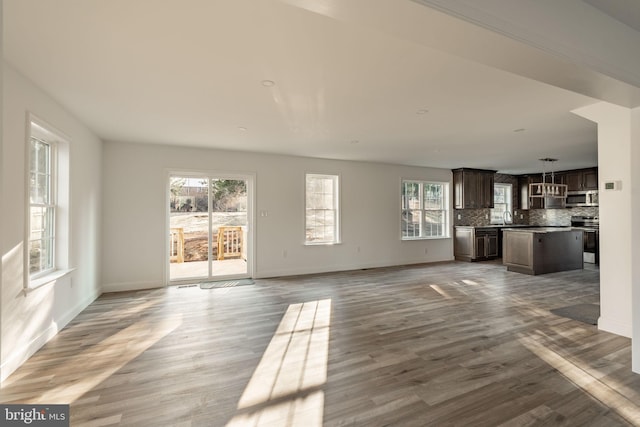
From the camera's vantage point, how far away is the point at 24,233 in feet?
9.56

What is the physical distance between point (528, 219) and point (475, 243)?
349 cm

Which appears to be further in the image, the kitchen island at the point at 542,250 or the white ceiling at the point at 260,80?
the kitchen island at the point at 542,250

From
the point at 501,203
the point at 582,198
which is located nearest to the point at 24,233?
the point at 501,203

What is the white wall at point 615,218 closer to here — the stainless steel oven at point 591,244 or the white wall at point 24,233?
the stainless steel oven at point 591,244

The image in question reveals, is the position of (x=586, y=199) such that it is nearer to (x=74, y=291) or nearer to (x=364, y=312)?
(x=364, y=312)

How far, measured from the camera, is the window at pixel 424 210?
8094mm

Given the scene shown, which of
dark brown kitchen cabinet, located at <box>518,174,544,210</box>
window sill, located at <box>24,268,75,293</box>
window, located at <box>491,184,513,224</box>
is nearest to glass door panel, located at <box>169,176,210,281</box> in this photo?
window sill, located at <box>24,268,75,293</box>

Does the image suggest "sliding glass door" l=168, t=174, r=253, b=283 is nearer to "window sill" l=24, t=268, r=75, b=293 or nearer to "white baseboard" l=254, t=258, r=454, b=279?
"white baseboard" l=254, t=258, r=454, b=279

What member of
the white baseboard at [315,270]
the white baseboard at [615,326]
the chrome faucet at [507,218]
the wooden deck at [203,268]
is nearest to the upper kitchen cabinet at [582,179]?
the chrome faucet at [507,218]

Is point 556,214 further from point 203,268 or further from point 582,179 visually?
point 203,268

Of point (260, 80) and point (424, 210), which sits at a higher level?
point (260, 80)

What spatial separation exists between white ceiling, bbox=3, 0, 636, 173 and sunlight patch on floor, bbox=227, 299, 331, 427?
2.34 meters

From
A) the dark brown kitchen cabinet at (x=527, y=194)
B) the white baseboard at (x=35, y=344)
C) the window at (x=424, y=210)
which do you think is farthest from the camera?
the dark brown kitchen cabinet at (x=527, y=194)

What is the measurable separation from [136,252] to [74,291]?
1434 mm
